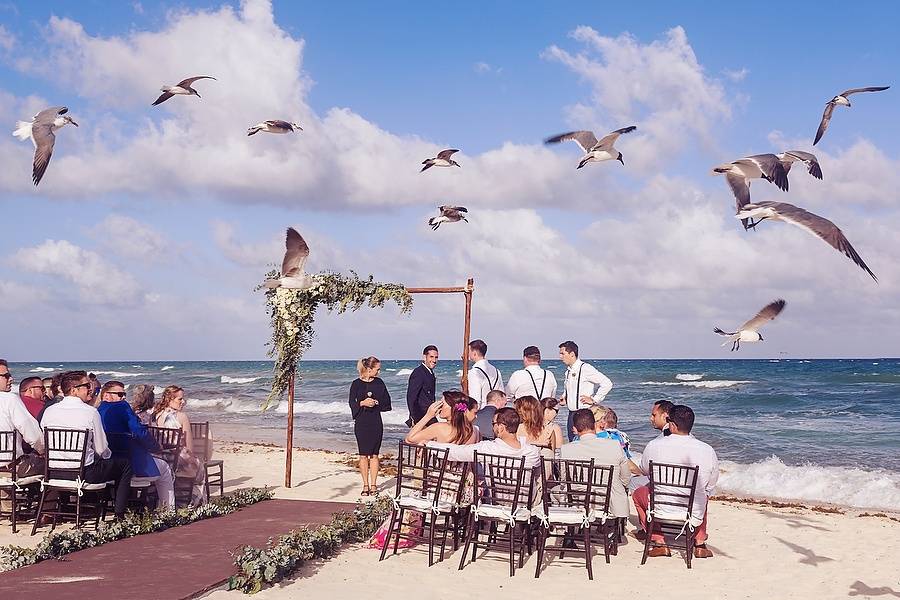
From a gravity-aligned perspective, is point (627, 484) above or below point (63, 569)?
above

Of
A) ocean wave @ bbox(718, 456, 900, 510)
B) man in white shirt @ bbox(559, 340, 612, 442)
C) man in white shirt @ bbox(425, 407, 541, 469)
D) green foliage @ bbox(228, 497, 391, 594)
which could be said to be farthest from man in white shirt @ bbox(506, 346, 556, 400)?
ocean wave @ bbox(718, 456, 900, 510)

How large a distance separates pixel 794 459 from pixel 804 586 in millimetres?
11512

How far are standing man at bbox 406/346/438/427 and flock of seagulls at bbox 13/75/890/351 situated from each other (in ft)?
5.47

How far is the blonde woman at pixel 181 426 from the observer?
9133 mm

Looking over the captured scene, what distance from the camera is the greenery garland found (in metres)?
10.5

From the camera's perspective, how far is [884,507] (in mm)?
13305

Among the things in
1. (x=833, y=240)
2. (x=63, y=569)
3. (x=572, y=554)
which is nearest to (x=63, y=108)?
(x=63, y=569)

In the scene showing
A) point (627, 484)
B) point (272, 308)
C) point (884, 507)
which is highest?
point (272, 308)

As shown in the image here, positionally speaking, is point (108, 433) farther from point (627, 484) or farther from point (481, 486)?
point (627, 484)

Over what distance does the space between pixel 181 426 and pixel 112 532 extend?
173cm

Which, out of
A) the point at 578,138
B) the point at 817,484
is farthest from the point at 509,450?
the point at 817,484

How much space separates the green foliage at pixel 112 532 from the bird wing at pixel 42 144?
463 cm

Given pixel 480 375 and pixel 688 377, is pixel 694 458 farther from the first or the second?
pixel 688 377

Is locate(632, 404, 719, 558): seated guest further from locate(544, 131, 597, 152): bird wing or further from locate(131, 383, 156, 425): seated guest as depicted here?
locate(544, 131, 597, 152): bird wing
